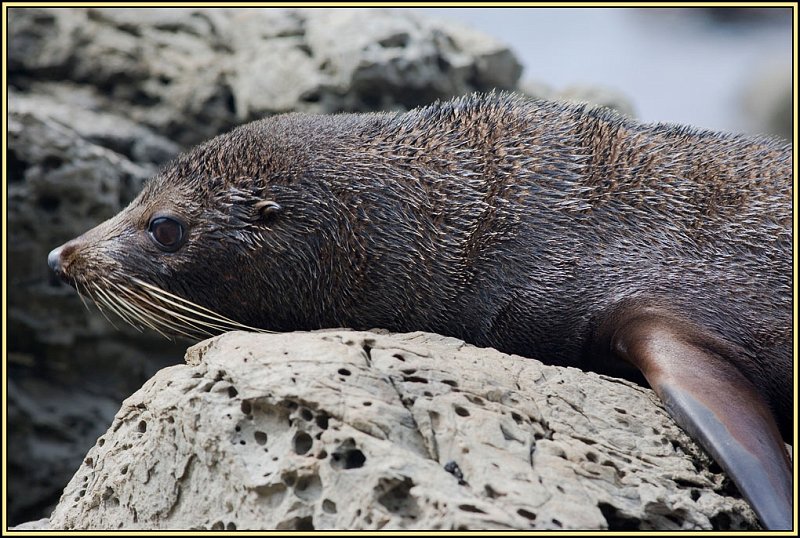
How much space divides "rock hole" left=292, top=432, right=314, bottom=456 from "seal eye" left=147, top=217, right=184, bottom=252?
1923mm

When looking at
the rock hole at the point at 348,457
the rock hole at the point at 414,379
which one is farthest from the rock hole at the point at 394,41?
the rock hole at the point at 348,457

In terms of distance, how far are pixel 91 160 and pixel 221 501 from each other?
4.63 m

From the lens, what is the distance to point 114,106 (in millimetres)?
8586

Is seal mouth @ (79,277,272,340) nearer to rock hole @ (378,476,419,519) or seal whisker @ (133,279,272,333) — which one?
seal whisker @ (133,279,272,333)

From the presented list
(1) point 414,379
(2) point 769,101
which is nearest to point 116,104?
(1) point 414,379

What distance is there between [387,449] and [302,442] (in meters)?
0.35

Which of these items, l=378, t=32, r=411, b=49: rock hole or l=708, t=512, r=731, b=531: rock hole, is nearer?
l=708, t=512, r=731, b=531: rock hole

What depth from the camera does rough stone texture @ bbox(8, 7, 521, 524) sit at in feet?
24.5

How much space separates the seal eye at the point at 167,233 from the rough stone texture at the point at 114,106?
2604 millimetres

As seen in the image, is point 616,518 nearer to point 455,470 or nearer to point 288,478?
point 455,470

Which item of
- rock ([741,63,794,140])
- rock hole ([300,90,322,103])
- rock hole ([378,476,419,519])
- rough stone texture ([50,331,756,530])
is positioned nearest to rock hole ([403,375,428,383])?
rough stone texture ([50,331,756,530])

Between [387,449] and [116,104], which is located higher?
[116,104]

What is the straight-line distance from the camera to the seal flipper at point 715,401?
3.50 m

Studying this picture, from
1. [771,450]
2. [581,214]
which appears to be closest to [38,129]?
[581,214]
